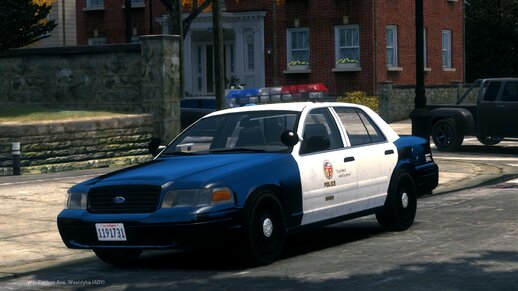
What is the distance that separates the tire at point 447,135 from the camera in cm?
2795

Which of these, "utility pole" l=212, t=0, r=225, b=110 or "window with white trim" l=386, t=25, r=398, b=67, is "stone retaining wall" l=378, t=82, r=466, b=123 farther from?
"utility pole" l=212, t=0, r=225, b=110

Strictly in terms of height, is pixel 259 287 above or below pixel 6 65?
below

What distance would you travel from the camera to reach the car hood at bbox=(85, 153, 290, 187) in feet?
34.7

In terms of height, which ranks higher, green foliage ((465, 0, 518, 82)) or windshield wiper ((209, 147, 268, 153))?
green foliage ((465, 0, 518, 82))

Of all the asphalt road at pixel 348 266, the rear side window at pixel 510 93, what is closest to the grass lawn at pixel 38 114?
the rear side window at pixel 510 93

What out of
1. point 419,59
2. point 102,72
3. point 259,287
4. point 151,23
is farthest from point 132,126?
point 151,23

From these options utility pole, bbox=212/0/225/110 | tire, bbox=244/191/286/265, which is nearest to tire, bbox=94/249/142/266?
tire, bbox=244/191/286/265

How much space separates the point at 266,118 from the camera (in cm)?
1202

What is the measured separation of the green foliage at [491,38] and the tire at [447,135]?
91.8 feet

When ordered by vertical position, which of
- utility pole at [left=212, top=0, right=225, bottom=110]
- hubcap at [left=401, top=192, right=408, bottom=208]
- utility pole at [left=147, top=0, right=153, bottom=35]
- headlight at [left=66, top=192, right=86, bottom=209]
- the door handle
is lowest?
hubcap at [left=401, top=192, right=408, bottom=208]

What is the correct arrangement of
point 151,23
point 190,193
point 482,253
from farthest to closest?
point 151,23 → point 482,253 → point 190,193

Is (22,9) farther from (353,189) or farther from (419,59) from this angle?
(353,189)

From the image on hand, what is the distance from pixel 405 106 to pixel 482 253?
32.5 metres

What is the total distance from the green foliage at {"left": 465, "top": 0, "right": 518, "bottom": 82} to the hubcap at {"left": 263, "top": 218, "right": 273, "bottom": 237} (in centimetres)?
4619
